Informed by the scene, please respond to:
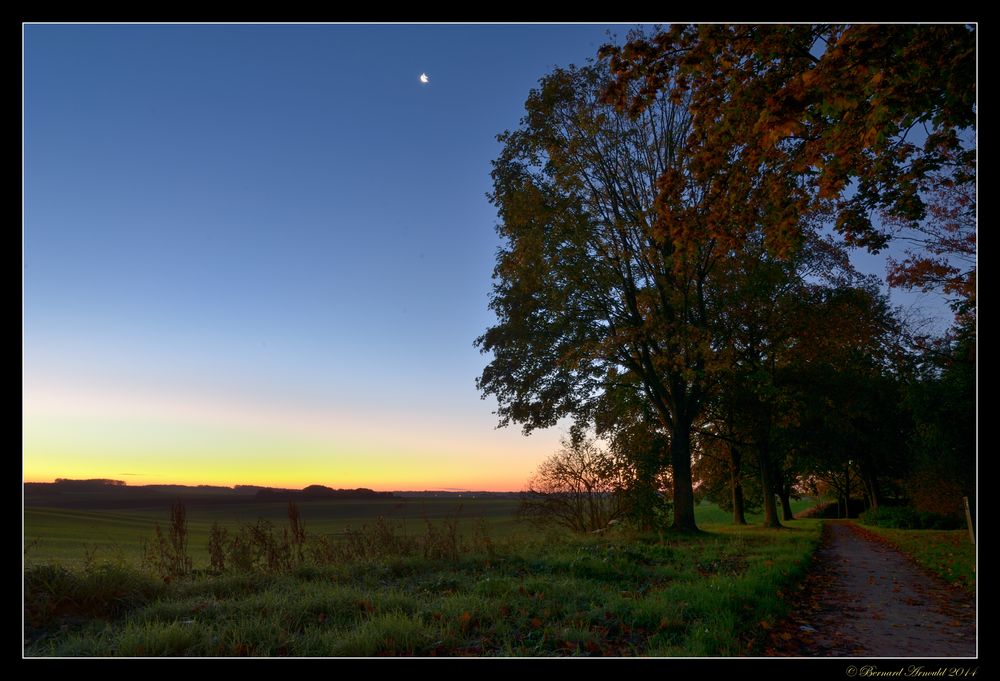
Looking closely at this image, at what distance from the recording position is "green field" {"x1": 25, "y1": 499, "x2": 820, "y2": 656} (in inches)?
234

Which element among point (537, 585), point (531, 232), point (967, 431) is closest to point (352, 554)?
point (537, 585)

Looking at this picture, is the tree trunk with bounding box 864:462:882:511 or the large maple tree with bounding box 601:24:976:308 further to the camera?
the tree trunk with bounding box 864:462:882:511

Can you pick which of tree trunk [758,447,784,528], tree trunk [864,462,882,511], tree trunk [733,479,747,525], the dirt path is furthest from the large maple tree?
tree trunk [864,462,882,511]

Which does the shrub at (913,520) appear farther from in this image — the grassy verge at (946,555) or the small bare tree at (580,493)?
the small bare tree at (580,493)

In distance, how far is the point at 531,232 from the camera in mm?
19484

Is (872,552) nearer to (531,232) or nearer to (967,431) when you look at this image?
(967,431)

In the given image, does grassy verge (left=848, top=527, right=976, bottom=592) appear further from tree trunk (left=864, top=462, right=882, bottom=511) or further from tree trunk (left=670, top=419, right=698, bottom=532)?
tree trunk (left=864, top=462, right=882, bottom=511)

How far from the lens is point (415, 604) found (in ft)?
23.5

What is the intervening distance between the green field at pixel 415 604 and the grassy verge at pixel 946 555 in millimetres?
2731

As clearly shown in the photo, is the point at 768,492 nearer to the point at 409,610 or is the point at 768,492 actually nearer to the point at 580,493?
the point at 580,493

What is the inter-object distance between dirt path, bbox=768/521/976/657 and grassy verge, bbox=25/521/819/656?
41cm

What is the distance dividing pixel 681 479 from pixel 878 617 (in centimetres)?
1267

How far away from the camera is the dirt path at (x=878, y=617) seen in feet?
20.8
